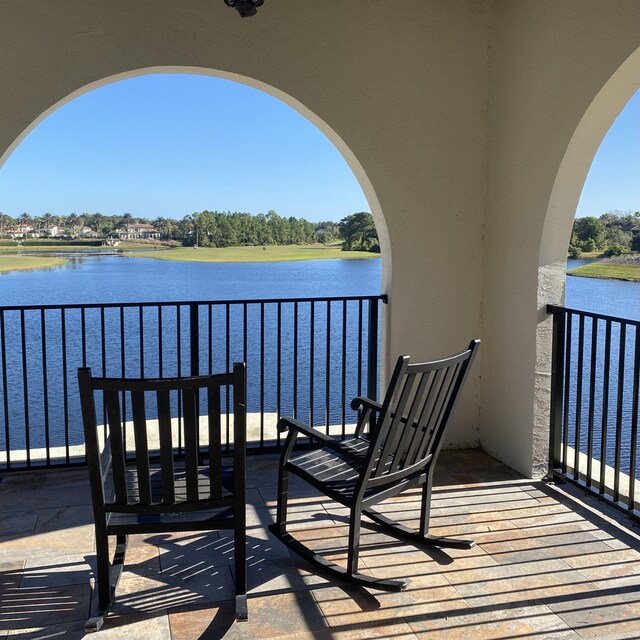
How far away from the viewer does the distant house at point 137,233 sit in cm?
1308

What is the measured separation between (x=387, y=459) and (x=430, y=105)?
2264 mm

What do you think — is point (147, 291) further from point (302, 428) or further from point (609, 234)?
point (302, 428)

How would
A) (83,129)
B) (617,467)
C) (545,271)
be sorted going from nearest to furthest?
(617,467) < (545,271) < (83,129)

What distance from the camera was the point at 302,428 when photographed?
2.57 metres

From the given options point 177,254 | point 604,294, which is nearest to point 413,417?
point 604,294

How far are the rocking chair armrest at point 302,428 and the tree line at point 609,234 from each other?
4182mm

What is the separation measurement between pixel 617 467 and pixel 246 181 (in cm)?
2613

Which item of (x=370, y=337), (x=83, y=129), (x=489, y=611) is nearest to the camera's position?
(x=489, y=611)

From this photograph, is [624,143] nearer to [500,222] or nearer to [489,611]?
[500,222]

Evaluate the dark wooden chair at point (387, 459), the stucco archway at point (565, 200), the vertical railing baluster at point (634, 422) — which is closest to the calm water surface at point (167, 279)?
the stucco archway at point (565, 200)

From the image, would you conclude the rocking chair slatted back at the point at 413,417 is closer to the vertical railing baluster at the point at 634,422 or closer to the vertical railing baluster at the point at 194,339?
the vertical railing baluster at the point at 634,422

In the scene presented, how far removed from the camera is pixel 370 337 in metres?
4.11

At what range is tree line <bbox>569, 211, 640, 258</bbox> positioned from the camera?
7.22 m

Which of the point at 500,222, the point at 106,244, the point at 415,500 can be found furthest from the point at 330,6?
the point at 106,244
